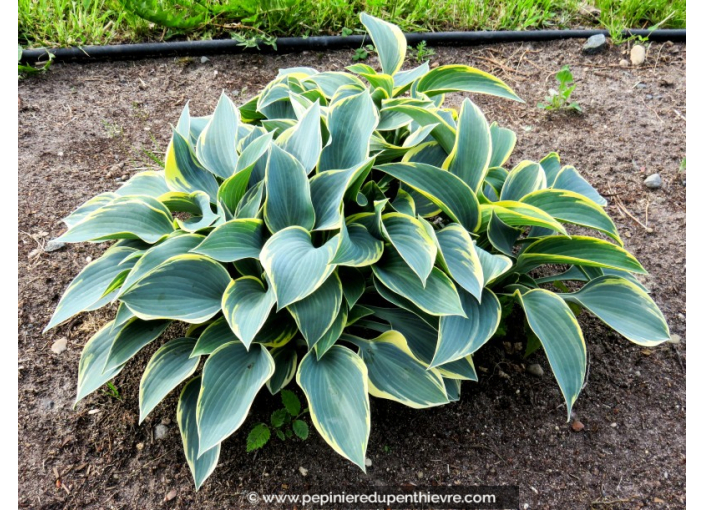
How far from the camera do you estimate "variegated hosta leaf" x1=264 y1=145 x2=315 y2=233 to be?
156 cm

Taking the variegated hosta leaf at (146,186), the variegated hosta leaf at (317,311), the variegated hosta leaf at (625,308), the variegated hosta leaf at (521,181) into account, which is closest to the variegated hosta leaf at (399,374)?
the variegated hosta leaf at (317,311)

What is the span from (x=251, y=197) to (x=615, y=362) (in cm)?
146

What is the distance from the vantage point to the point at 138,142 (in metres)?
2.86

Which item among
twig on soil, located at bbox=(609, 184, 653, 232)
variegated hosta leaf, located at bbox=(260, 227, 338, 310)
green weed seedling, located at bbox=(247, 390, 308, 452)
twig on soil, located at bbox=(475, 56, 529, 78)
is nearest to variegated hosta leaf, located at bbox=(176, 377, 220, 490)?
green weed seedling, located at bbox=(247, 390, 308, 452)

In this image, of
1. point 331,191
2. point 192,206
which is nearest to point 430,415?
point 331,191

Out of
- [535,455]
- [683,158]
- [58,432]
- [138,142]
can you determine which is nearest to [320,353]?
[535,455]

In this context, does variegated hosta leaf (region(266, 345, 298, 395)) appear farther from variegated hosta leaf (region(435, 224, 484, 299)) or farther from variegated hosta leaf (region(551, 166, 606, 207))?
variegated hosta leaf (region(551, 166, 606, 207))

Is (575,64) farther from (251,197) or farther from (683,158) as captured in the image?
(251,197)

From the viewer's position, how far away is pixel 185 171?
1.84 metres

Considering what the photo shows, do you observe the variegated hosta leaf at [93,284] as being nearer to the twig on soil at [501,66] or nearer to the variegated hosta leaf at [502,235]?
the variegated hosta leaf at [502,235]

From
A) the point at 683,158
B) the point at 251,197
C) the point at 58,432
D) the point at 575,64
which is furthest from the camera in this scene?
the point at 575,64

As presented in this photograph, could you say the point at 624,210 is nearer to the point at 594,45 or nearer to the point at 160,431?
the point at 594,45

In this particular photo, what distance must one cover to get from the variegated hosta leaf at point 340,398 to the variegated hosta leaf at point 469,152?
0.70 metres

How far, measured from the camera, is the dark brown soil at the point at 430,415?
1713mm
